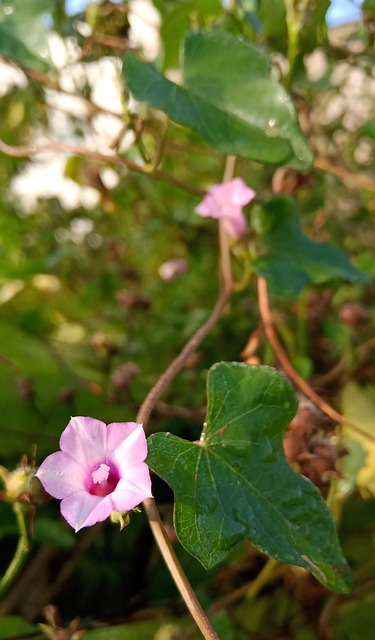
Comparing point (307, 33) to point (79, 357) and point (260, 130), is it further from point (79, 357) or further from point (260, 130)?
point (79, 357)

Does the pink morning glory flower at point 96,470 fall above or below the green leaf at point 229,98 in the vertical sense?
below

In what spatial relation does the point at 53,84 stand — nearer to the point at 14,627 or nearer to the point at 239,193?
the point at 239,193

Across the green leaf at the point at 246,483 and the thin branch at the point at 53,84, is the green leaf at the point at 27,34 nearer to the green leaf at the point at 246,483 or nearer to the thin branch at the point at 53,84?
the thin branch at the point at 53,84

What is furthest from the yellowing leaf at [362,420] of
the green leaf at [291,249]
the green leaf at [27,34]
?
the green leaf at [27,34]

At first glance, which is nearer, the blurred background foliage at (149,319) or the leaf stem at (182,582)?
the leaf stem at (182,582)

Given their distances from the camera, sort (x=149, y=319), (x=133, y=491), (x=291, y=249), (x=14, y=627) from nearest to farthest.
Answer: (x=133, y=491), (x=14, y=627), (x=291, y=249), (x=149, y=319)

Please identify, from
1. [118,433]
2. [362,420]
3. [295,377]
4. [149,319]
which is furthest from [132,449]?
[149,319]

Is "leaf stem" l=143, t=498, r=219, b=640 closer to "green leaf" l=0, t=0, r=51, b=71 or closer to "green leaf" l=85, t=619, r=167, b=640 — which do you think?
"green leaf" l=85, t=619, r=167, b=640

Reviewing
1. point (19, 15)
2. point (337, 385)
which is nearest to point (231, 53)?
point (19, 15)
